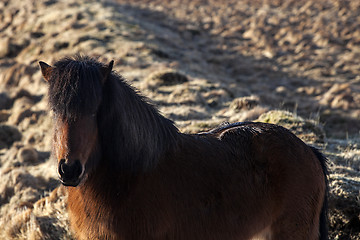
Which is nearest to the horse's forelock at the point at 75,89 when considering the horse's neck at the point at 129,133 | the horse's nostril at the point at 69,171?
the horse's neck at the point at 129,133

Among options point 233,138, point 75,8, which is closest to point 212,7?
point 75,8

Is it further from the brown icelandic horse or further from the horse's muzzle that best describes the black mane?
the horse's muzzle

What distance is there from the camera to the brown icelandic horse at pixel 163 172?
2.89 meters

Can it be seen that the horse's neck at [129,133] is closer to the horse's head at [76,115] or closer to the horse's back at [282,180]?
the horse's head at [76,115]

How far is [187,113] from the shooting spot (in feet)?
34.7

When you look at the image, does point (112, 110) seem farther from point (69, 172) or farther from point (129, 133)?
point (69, 172)

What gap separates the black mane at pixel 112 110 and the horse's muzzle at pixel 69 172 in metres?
0.35

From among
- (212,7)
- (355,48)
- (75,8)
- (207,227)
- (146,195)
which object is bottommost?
(207,227)

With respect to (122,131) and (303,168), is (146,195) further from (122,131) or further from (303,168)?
(303,168)

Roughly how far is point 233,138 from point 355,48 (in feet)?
84.3

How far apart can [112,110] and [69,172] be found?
24.0 inches

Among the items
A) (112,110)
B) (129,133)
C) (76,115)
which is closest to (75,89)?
(76,115)

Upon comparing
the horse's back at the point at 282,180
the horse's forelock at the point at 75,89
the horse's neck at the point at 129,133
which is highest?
the horse's forelock at the point at 75,89

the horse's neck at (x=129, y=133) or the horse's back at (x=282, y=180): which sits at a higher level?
the horse's neck at (x=129, y=133)
